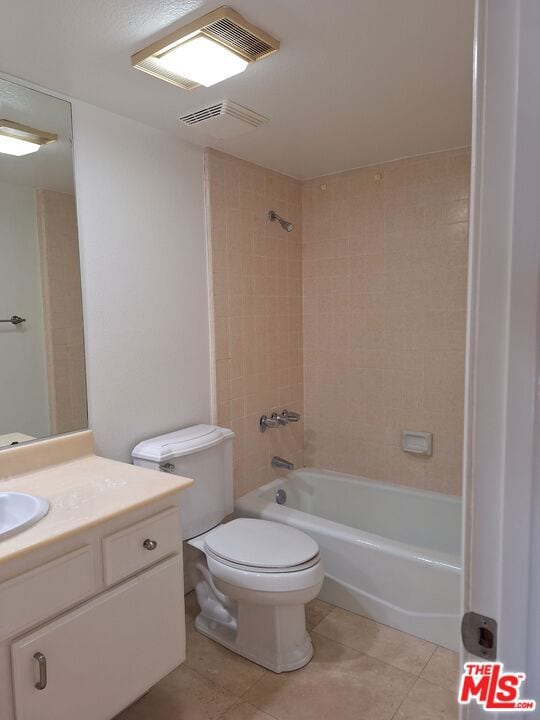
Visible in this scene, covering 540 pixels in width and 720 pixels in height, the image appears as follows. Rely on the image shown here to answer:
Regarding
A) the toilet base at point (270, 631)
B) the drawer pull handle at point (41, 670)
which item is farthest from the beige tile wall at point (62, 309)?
the toilet base at point (270, 631)

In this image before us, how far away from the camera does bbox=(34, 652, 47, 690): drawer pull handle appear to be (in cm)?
126

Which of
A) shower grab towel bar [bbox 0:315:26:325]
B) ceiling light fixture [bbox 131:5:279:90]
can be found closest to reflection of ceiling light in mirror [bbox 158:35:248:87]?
ceiling light fixture [bbox 131:5:279:90]

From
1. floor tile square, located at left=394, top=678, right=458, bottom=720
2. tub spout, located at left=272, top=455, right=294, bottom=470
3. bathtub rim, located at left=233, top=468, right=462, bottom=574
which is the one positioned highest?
tub spout, located at left=272, top=455, right=294, bottom=470

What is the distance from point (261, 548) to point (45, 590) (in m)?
0.92

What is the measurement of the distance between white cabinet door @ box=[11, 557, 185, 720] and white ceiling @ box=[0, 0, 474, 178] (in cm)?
163

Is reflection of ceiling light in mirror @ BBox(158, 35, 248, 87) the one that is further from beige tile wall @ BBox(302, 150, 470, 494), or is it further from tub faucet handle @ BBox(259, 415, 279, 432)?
tub faucet handle @ BBox(259, 415, 279, 432)

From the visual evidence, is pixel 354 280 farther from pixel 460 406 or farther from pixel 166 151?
pixel 166 151

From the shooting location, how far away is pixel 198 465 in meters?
2.19

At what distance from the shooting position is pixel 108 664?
1.44m

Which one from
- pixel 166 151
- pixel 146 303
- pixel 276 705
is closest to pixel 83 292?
pixel 146 303

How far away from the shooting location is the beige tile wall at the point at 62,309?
74.0 inches

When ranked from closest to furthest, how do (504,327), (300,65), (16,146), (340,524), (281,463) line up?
(504,327), (300,65), (16,146), (340,524), (281,463)
